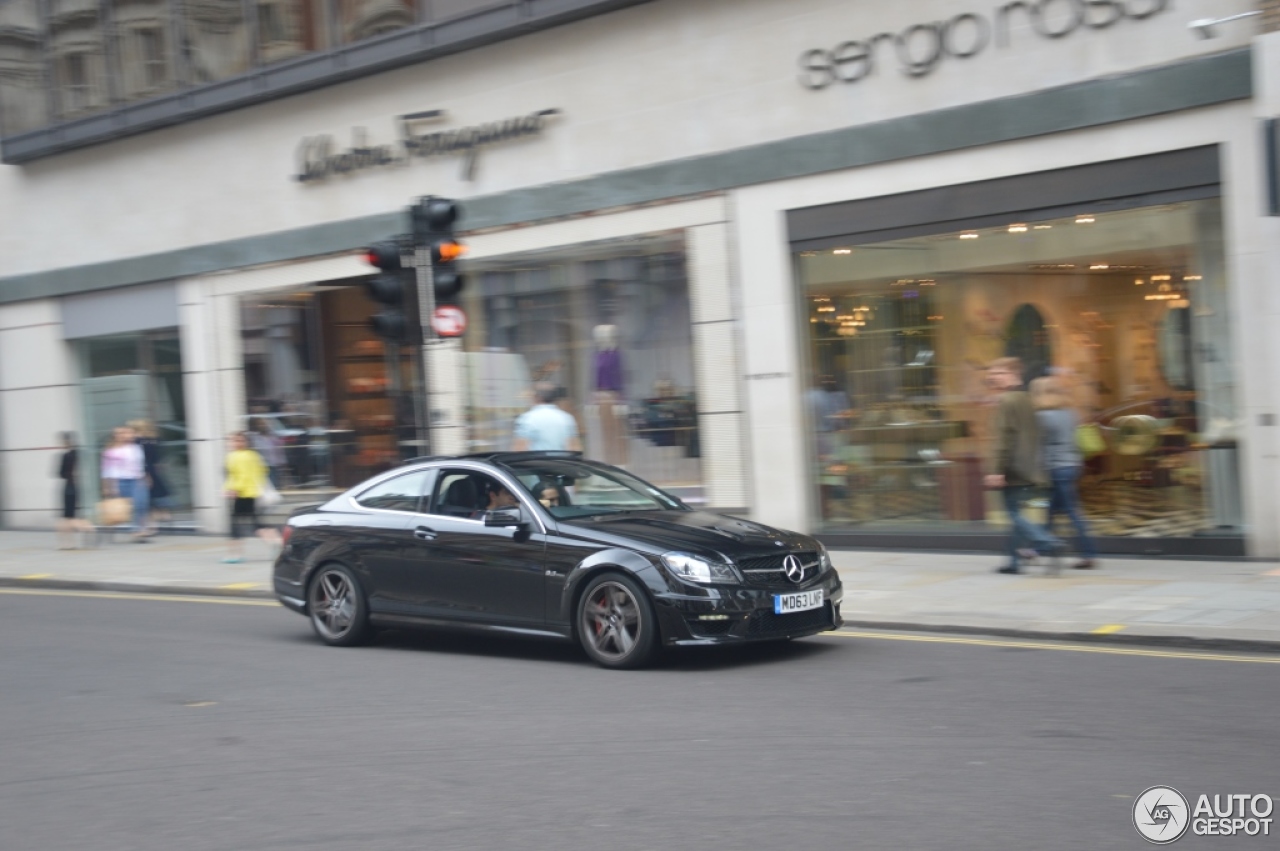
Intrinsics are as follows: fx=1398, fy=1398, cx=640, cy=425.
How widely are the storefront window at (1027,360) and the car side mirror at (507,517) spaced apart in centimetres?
647

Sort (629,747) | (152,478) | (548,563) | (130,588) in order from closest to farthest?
(629,747) → (548,563) → (130,588) → (152,478)

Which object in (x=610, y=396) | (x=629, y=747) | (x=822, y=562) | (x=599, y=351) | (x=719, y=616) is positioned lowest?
(x=629, y=747)

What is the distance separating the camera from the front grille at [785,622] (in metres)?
8.66

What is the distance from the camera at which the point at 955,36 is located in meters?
13.9

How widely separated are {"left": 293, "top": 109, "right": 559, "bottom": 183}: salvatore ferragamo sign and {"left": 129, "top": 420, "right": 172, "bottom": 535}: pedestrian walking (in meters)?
4.85

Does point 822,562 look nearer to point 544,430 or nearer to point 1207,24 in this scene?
point 544,430

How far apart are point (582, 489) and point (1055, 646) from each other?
3.37 metres

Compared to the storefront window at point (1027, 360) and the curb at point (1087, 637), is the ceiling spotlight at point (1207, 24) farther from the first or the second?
the curb at point (1087, 637)

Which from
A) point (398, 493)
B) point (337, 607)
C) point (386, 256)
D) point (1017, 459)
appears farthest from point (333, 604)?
point (1017, 459)

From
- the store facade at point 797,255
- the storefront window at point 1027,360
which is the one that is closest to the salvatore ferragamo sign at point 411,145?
the store facade at point 797,255

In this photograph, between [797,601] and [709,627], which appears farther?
[797,601]

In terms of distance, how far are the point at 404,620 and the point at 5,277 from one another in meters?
17.7

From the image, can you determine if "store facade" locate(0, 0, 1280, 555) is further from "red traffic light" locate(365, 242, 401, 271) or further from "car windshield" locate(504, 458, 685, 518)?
"car windshield" locate(504, 458, 685, 518)

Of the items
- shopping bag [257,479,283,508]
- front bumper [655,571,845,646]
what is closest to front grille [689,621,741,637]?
front bumper [655,571,845,646]
